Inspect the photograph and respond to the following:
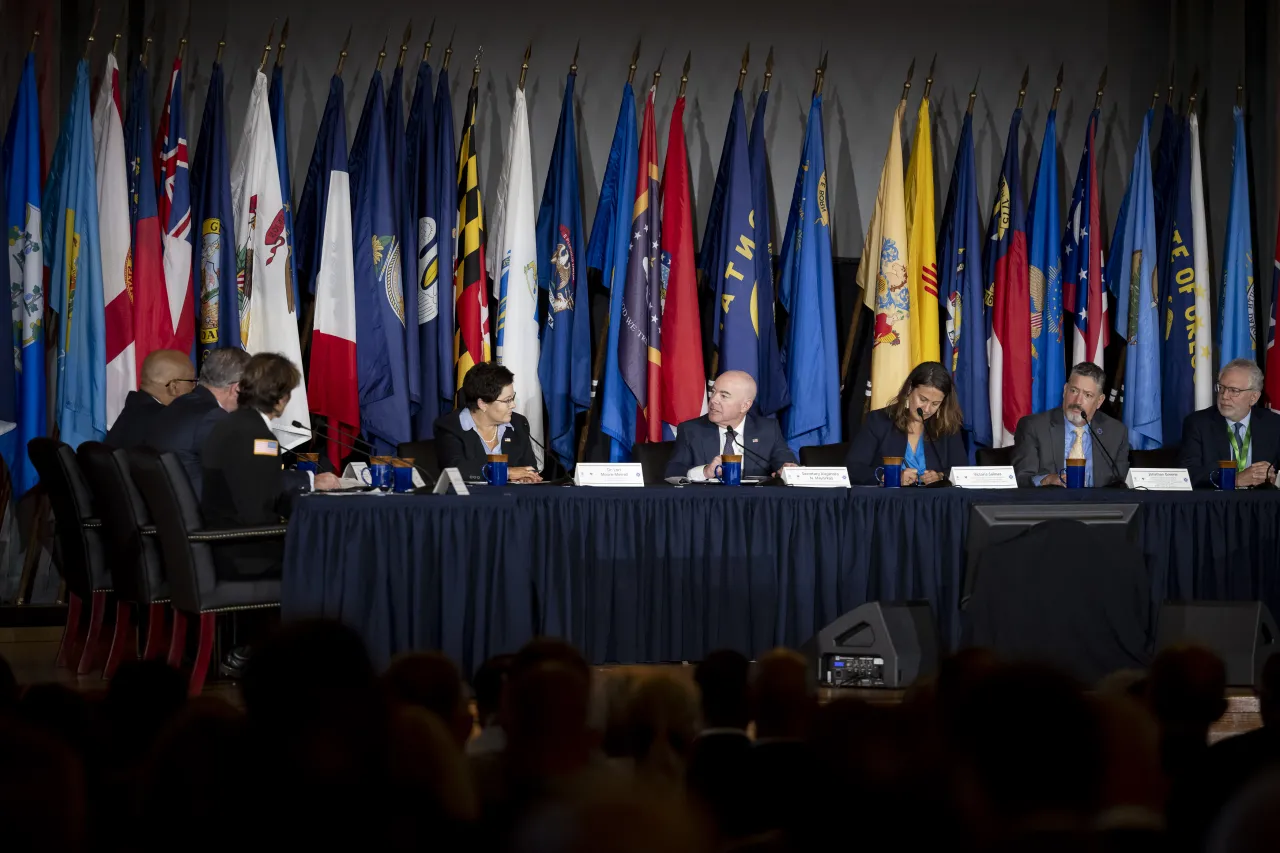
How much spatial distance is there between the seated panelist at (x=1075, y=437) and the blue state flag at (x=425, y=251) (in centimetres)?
284

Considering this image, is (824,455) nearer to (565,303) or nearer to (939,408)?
(939,408)

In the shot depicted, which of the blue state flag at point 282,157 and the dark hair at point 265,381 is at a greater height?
the blue state flag at point 282,157

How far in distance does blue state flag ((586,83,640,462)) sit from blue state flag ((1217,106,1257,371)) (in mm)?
3170

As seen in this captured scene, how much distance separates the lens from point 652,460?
589 centimetres

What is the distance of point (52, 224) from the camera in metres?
6.42

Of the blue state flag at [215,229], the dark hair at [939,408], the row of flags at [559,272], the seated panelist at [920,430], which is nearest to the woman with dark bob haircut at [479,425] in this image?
the row of flags at [559,272]

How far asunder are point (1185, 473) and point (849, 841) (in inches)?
172

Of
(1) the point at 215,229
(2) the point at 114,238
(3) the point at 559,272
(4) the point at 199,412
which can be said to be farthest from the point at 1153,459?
(2) the point at 114,238

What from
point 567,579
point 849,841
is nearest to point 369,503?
point 567,579

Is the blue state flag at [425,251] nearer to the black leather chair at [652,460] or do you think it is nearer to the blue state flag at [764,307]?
the black leather chair at [652,460]

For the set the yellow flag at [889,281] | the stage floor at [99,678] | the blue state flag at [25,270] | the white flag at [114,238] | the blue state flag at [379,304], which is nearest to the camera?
the stage floor at [99,678]

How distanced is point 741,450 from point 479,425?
1153 mm

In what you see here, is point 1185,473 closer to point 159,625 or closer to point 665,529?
point 665,529

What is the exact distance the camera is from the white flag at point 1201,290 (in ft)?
23.0
